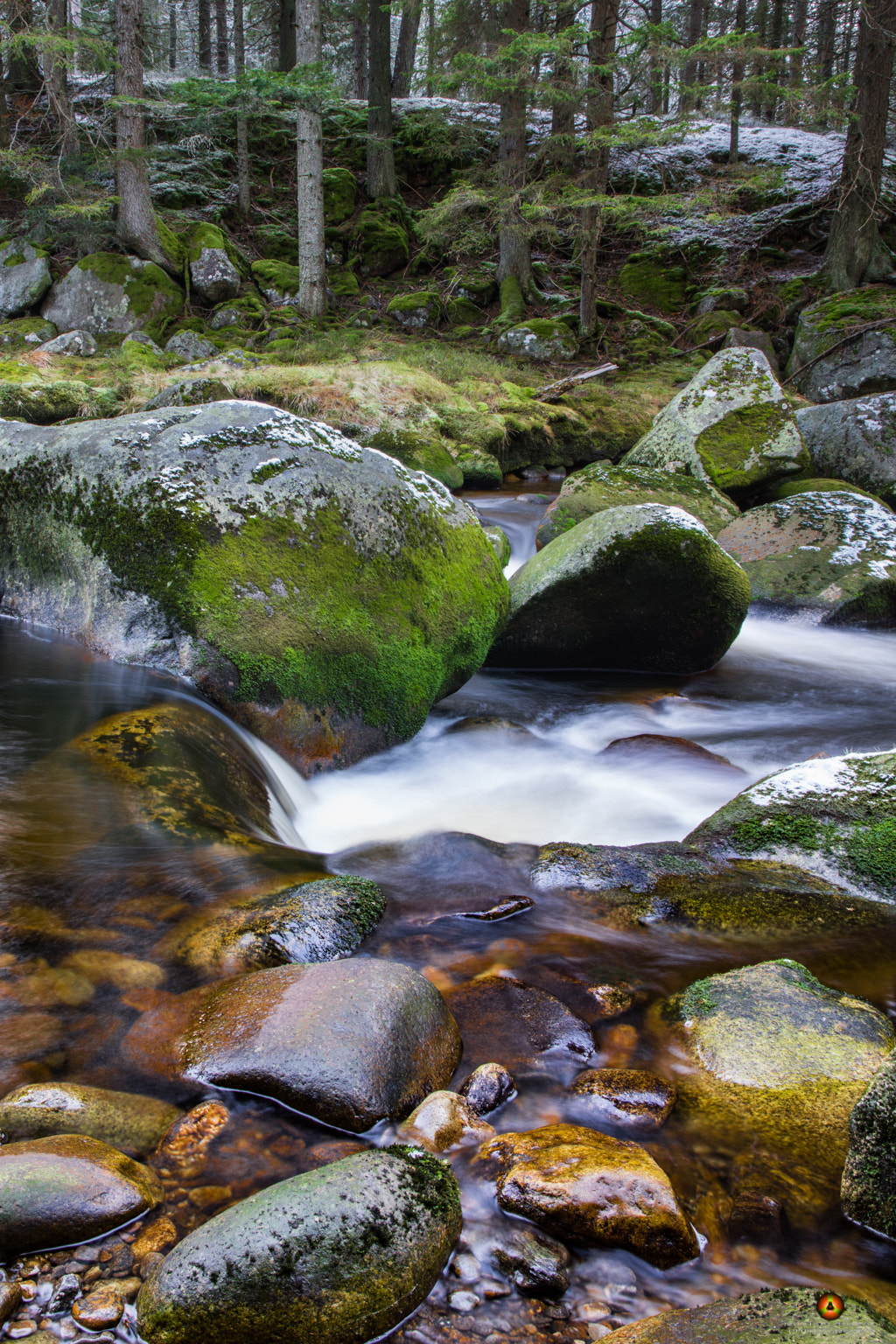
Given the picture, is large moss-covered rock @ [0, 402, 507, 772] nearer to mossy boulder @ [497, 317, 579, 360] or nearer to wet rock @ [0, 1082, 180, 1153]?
wet rock @ [0, 1082, 180, 1153]

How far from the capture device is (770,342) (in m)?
17.2

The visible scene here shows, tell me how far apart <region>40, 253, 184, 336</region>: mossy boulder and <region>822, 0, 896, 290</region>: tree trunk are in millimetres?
13567

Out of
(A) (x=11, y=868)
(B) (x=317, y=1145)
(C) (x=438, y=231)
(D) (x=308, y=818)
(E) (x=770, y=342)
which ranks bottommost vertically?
(D) (x=308, y=818)

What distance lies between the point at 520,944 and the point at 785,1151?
47.0 inches

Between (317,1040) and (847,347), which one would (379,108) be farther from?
(317,1040)

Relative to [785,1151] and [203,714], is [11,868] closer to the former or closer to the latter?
[203,714]

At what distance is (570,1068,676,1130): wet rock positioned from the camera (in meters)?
2.29

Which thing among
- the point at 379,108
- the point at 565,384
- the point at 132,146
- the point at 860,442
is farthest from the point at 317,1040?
the point at 379,108

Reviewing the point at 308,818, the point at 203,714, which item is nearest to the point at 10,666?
the point at 203,714

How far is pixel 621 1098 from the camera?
92.7 inches

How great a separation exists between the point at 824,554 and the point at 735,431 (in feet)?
8.34

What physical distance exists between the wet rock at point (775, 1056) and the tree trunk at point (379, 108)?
76.1ft

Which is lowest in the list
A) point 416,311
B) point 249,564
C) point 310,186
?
point 249,564

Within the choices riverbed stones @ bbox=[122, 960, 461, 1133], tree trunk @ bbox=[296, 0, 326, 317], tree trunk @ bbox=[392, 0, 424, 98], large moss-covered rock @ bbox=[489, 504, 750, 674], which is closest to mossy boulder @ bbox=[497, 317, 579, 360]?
tree trunk @ bbox=[296, 0, 326, 317]
